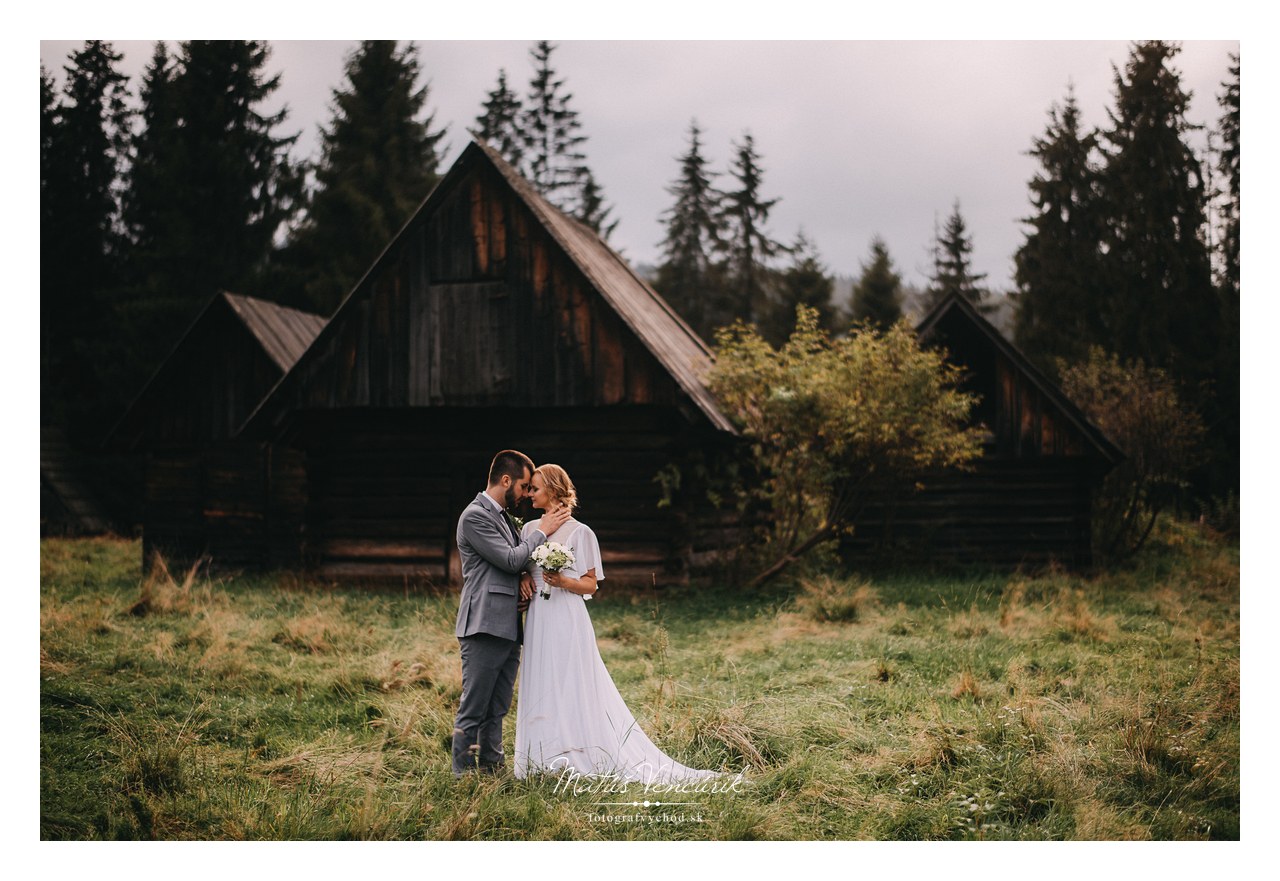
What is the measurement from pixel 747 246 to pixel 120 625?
557 inches

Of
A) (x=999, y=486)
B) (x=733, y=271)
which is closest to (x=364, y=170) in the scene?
(x=999, y=486)

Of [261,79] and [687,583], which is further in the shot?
[687,583]

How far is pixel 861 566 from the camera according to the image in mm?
15977

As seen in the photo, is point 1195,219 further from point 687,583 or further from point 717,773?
point 717,773

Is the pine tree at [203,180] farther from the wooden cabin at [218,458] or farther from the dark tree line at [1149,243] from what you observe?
the dark tree line at [1149,243]

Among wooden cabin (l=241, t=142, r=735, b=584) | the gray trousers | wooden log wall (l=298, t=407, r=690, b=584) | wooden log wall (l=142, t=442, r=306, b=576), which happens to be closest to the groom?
the gray trousers

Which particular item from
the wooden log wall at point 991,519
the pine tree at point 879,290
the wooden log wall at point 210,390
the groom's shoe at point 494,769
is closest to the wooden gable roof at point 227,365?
the wooden log wall at point 210,390

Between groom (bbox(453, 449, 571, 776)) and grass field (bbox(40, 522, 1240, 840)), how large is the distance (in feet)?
0.90

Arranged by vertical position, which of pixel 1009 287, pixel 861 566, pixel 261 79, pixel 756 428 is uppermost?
pixel 261 79

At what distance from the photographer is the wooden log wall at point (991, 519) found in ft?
52.5

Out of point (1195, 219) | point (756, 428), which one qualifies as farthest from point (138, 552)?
point (1195, 219)

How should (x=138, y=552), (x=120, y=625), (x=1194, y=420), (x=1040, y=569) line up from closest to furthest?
(x=120, y=625) → (x=1194, y=420) → (x=1040, y=569) → (x=138, y=552)

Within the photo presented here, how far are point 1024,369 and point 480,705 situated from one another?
12.3 metres

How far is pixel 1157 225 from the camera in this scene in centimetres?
1080
